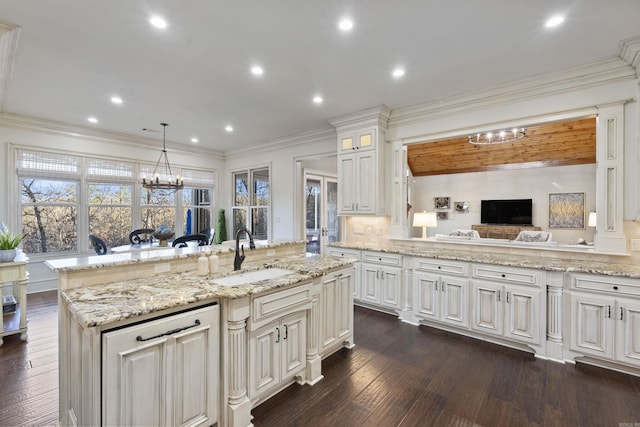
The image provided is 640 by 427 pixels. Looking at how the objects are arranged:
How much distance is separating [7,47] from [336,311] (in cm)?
401

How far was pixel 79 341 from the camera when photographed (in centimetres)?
157

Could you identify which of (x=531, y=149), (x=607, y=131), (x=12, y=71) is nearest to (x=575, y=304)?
(x=607, y=131)

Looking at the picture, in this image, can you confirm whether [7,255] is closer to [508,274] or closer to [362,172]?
[362,172]

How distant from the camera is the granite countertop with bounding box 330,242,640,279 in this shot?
104 inches

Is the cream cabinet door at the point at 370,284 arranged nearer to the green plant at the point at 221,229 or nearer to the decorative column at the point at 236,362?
the decorative column at the point at 236,362

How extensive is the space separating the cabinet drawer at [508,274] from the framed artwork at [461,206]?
607cm

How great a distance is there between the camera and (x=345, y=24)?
7.72 feet

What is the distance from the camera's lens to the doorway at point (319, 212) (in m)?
6.44

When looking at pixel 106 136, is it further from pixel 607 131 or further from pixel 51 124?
pixel 607 131

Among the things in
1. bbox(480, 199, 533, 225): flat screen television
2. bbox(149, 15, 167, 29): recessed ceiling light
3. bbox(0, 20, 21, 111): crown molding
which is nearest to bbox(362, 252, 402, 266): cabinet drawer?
bbox(149, 15, 167, 29): recessed ceiling light

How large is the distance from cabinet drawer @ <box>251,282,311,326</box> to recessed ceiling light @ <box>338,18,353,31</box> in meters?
2.14

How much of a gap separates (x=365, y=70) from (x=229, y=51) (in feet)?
4.61

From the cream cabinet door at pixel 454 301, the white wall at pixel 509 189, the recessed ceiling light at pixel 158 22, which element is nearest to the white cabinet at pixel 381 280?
the cream cabinet door at pixel 454 301

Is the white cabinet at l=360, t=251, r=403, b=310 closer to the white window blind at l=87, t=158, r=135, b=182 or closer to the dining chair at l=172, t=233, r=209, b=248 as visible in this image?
the dining chair at l=172, t=233, r=209, b=248
